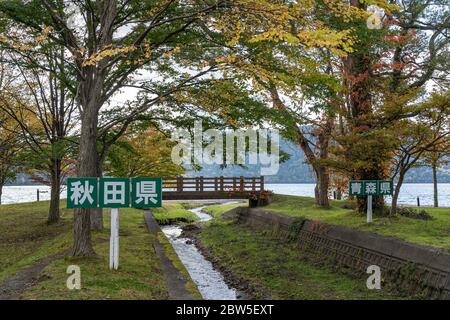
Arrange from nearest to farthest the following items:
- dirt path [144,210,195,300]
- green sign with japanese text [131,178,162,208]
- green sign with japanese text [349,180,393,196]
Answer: dirt path [144,210,195,300] < green sign with japanese text [131,178,162,208] < green sign with japanese text [349,180,393,196]

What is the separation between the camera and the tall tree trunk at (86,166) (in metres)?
10.2

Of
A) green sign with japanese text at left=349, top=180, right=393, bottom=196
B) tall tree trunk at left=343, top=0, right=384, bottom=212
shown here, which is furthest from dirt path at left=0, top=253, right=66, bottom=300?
tall tree trunk at left=343, top=0, right=384, bottom=212

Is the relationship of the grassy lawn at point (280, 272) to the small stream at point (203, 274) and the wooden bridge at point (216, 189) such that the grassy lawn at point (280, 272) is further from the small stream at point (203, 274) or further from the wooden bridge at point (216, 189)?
the wooden bridge at point (216, 189)

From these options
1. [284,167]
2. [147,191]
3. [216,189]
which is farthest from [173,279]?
[284,167]

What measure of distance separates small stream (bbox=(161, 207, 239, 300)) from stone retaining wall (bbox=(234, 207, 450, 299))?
12.1 ft

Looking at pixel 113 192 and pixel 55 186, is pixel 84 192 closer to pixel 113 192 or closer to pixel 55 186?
pixel 113 192

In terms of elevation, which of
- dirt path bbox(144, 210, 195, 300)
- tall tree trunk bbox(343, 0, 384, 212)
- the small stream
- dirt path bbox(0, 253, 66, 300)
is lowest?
the small stream

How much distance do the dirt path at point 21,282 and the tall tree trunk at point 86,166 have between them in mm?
1017

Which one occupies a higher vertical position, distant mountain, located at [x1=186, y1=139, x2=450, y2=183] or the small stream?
distant mountain, located at [x1=186, y1=139, x2=450, y2=183]

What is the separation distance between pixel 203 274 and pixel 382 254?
5.73m

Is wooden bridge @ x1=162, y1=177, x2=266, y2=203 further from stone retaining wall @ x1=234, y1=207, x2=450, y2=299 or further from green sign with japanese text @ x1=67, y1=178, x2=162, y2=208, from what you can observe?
green sign with japanese text @ x1=67, y1=178, x2=162, y2=208

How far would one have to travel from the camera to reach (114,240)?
930 cm

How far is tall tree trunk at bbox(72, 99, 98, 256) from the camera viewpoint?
33.5 ft

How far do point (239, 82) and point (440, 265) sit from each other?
698cm
